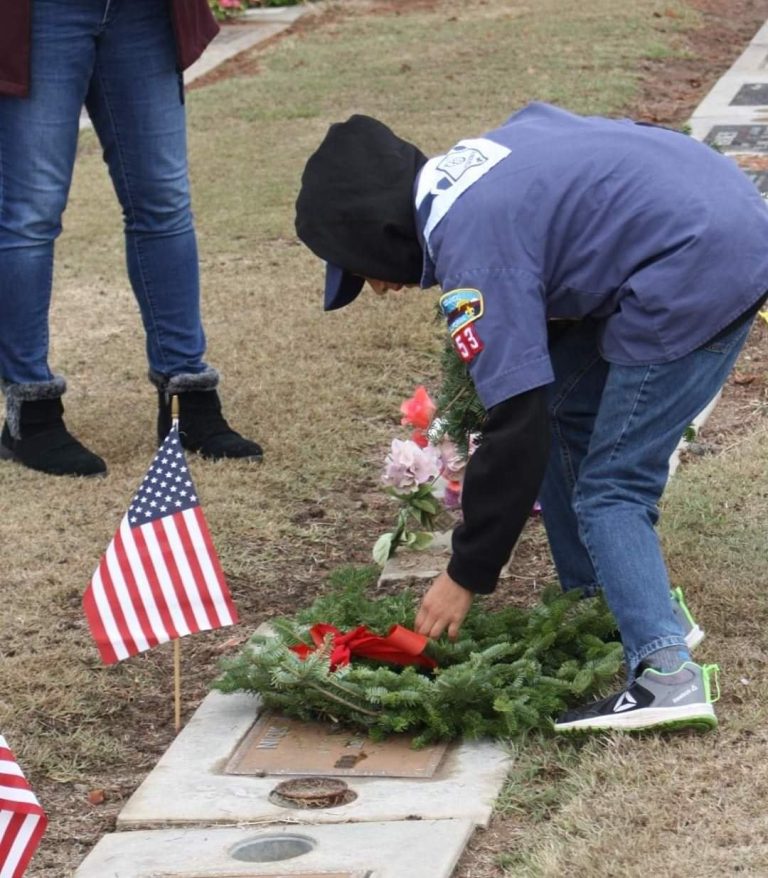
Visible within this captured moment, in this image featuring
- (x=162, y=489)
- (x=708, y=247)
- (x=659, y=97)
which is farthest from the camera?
(x=659, y=97)

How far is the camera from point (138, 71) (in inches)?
181

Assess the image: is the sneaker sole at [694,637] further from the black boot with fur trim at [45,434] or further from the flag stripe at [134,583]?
the black boot with fur trim at [45,434]

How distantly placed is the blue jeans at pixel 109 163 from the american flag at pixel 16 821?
233 centimetres

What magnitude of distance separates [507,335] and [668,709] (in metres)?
0.76

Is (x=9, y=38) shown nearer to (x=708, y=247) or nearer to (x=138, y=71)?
(x=138, y=71)

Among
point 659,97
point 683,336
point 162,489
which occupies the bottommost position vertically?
point 659,97

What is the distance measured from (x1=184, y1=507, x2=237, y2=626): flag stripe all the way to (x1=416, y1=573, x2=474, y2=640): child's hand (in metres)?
0.44

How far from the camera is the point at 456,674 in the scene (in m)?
3.14

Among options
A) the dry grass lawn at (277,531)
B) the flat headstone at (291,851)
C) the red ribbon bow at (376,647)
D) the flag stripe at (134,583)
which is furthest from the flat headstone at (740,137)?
the flat headstone at (291,851)

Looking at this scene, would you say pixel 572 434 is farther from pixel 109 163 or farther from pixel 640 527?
pixel 109 163

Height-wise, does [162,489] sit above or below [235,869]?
above

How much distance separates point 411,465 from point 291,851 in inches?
57.9

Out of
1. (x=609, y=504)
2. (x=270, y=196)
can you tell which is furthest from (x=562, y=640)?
(x=270, y=196)

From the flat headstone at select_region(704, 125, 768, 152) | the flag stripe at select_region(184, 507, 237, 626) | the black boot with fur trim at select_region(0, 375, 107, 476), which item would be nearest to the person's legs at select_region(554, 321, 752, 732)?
the flag stripe at select_region(184, 507, 237, 626)
